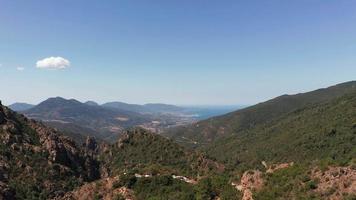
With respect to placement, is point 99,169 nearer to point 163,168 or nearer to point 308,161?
point 163,168

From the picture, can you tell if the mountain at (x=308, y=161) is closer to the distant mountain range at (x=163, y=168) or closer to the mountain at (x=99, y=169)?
the distant mountain range at (x=163, y=168)

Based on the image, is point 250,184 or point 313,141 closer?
point 250,184

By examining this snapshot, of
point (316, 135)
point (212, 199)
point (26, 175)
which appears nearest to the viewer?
point (212, 199)

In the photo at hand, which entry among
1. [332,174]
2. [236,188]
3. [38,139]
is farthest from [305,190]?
[38,139]

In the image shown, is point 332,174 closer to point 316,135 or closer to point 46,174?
point 46,174

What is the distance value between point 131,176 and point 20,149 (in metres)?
37.0

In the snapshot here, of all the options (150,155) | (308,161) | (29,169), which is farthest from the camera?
(150,155)

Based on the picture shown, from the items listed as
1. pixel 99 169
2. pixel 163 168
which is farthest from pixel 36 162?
pixel 163 168

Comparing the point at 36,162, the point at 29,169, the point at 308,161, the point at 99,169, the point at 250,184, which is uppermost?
the point at 308,161

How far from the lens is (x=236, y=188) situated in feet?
198

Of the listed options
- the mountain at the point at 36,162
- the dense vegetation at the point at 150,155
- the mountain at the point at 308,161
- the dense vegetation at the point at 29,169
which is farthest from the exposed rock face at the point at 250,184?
the dense vegetation at the point at 29,169

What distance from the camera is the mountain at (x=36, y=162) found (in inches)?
3403

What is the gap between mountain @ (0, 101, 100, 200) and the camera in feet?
284

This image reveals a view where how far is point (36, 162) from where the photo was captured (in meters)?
96.4
